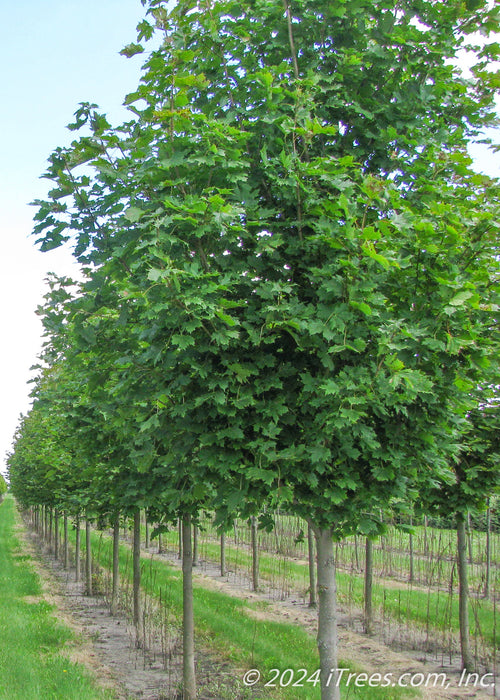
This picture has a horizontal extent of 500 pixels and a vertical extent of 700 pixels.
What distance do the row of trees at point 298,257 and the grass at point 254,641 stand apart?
3.48 meters

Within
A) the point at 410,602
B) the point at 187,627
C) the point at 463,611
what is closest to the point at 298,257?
the point at 187,627

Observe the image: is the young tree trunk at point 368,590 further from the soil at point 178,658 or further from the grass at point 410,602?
the grass at point 410,602

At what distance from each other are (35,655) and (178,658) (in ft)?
6.45

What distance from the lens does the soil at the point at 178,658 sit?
266 inches

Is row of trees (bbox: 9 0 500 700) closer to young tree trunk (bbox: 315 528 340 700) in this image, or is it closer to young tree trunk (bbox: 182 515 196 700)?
young tree trunk (bbox: 315 528 340 700)

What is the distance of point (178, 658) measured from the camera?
8031 millimetres

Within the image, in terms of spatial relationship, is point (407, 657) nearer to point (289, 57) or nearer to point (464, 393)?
point (464, 393)

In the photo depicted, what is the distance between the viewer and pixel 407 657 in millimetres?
8258

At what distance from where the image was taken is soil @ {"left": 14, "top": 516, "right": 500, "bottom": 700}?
6750 mm

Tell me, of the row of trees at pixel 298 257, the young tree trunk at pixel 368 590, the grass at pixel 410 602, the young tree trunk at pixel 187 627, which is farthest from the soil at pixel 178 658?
the row of trees at pixel 298 257

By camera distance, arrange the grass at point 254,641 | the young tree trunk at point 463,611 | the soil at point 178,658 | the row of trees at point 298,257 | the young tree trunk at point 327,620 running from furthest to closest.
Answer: the young tree trunk at point 463,611
the soil at point 178,658
the grass at point 254,641
the young tree trunk at point 327,620
the row of trees at point 298,257

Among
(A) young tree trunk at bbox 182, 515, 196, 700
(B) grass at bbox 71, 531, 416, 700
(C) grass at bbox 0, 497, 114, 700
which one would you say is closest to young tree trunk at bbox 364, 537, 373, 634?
(B) grass at bbox 71, 531, 416, 700

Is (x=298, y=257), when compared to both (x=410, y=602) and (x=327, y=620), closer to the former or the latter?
(x=327, y=620)

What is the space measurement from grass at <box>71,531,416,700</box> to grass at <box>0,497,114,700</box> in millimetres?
1910
